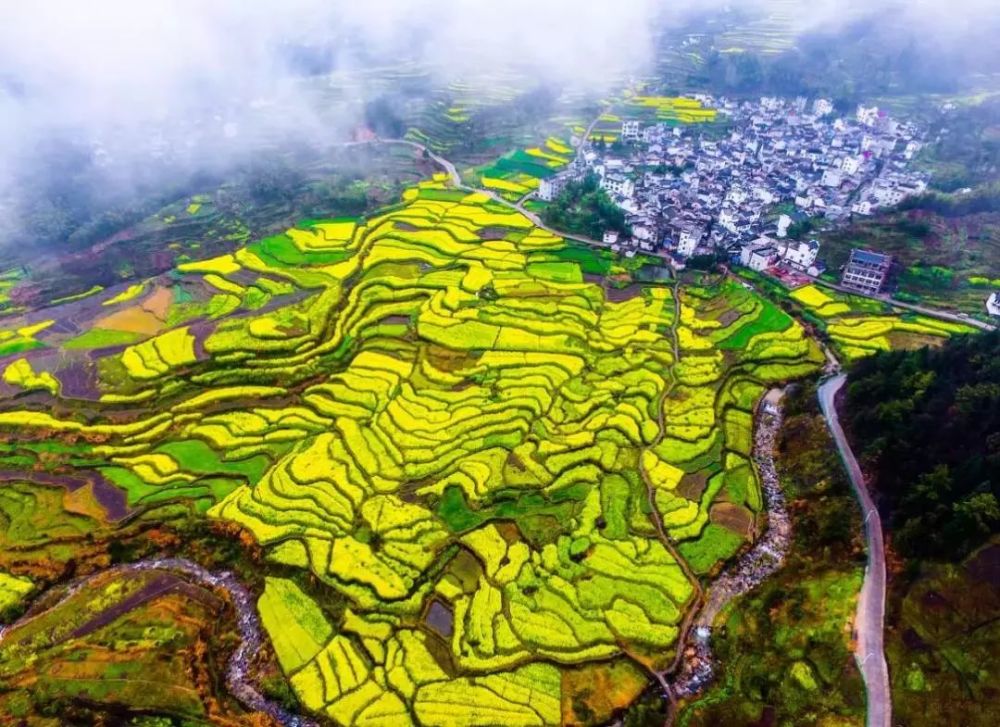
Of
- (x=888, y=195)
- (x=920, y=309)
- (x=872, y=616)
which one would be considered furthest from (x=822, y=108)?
(x=872, y=616)

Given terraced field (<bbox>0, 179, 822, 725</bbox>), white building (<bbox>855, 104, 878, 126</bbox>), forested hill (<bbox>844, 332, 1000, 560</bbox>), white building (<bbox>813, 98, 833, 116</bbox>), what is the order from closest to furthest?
terraced field (<bbox>0, 179, 822, 725</bbox>), forested hill (<bbox>844, 332, 1000, 560</bbox>), white building (<bbox>855, 104, 878, 126</bbox>), white building (<bbox>813, 98, 833, 116</bbox>)

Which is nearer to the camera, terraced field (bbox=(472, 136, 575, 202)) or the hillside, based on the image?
the hillside

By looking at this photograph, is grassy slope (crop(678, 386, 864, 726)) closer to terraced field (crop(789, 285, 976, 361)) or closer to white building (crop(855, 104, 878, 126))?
terraced field (crop(789, 285, 976, 361))

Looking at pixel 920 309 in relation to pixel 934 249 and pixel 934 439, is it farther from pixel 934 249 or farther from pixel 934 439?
pixel 934 439

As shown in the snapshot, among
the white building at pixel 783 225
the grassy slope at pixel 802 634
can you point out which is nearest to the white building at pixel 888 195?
the white building at pixel 783 225

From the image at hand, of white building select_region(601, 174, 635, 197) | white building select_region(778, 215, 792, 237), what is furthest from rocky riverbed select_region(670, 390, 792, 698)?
white building select_region(601, 174, 635, 197)

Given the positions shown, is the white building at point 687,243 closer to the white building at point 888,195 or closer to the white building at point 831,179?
the white building at point 888,195

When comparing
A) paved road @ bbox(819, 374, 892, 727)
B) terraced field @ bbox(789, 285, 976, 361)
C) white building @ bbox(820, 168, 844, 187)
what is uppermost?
white building @ bbox(820, 168, 844, 187)
